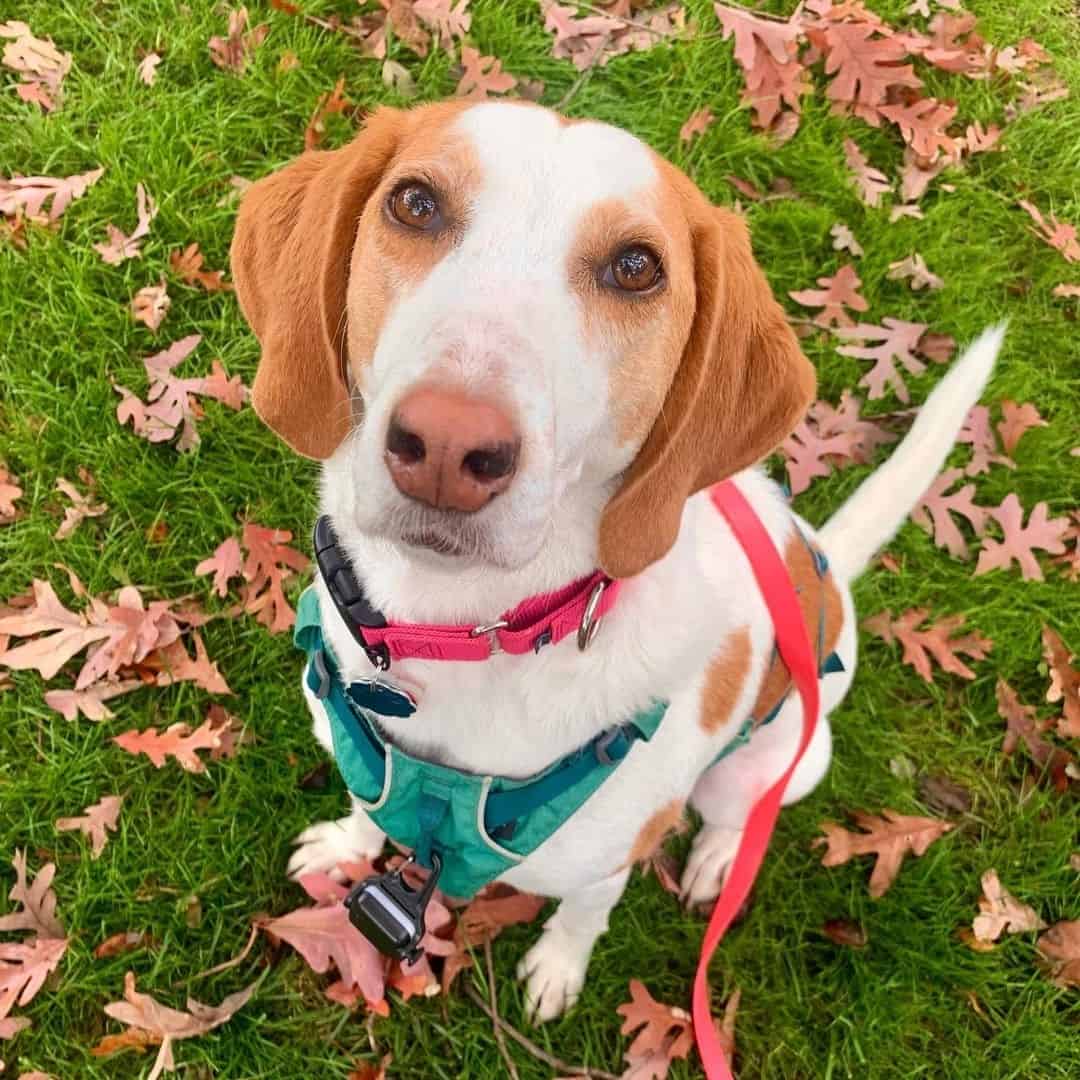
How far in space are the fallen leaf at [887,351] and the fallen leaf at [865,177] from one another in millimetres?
701

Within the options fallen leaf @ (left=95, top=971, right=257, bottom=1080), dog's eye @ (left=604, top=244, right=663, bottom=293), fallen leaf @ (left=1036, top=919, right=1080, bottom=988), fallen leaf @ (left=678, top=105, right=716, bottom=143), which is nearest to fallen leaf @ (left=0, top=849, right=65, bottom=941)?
fallen leaf @ (left=95, top=971, right=257, bottom=1080)

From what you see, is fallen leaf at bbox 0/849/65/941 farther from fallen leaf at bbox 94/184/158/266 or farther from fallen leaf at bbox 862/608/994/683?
fallen leaf at bbox 862/608/994/683

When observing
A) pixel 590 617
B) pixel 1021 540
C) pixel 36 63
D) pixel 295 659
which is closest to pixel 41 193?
pixel 36 63

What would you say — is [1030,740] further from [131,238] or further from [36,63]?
[36,63]

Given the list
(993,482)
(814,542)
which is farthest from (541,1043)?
(993,482)

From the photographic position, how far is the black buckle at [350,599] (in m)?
2.13

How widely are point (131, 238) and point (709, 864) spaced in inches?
135

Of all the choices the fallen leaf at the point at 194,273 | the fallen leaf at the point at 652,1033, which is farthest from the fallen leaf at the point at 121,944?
the fallen leaf at the point at 194,273

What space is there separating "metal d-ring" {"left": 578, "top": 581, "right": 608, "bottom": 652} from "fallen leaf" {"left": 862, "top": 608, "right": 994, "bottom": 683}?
2336mm

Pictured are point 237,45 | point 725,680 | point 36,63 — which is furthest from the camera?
point 237,45

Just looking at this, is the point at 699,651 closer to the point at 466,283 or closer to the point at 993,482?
the point at 466,283

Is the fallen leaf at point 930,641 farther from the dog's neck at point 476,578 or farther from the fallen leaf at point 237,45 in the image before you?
the fallen leaf at point 237,45

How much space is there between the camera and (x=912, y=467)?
10.4ft

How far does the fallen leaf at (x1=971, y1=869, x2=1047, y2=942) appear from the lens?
3.61 metres
